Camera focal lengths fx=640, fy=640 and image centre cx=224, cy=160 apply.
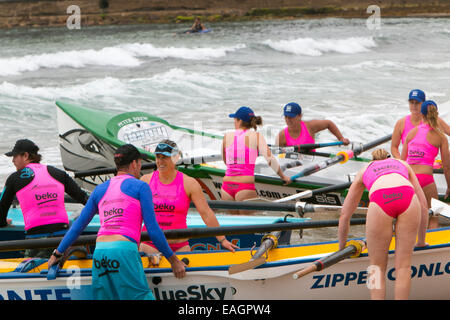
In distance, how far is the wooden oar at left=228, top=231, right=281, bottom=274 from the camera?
4.80 meters

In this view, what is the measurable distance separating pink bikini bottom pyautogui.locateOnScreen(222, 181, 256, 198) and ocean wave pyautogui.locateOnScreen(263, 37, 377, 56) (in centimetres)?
2537

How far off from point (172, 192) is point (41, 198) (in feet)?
3.87

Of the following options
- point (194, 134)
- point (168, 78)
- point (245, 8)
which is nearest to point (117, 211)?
point (194, 134)

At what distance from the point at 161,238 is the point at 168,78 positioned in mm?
18258

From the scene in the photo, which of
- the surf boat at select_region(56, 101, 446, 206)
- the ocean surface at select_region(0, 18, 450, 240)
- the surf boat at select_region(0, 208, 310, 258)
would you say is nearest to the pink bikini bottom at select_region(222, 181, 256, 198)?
the surf boat at select_region(0, 208, 310, 258)

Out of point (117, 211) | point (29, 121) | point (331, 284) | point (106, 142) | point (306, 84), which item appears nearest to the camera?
point (117, 211)

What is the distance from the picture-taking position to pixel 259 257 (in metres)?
4.93

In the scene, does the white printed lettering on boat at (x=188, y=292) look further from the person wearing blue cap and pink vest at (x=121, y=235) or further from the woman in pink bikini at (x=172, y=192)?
the person wearing blue cap and pink vest at (x=121, y=235)

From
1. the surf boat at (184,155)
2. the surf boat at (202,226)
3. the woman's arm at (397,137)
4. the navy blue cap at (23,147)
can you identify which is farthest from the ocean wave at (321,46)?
the navy blue cap at (23,147)

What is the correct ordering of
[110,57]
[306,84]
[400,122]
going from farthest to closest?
[110,57] → [306,84] → [400,122]

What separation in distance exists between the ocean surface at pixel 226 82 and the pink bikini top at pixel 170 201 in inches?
246

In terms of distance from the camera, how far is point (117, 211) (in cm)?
442

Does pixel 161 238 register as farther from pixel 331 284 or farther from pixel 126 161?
pixel 331 284

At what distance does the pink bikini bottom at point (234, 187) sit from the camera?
7230 millimetres
